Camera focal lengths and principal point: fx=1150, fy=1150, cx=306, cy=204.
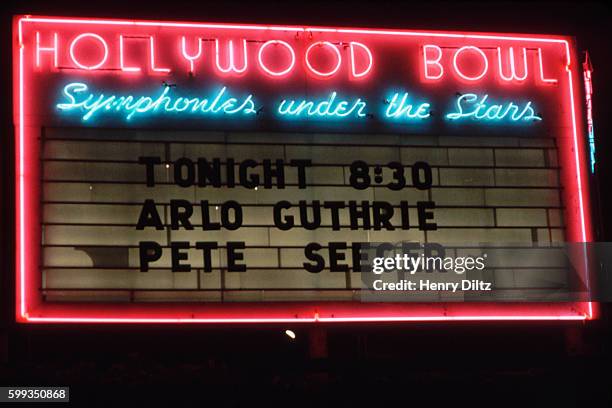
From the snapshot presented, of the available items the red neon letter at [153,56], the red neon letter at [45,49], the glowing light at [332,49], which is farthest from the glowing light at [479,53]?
the red neon letter at [45,49]

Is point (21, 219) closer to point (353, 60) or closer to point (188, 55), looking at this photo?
point (188, 55)

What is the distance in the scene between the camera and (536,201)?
50.8 ft

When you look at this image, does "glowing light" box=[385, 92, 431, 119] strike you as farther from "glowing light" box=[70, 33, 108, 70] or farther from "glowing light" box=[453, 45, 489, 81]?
"glowing light" box=[70, 33, 108, 70]

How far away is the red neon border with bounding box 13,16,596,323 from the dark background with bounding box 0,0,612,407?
0.35 ft

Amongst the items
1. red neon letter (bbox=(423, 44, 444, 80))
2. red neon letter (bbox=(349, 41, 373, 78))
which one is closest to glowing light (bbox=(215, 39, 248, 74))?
red neon letter (bbox=(349, 41, 373, 78))

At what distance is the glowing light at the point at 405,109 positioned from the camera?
50.5ft

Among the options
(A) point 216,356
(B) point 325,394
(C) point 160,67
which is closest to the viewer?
(B) point 325,394

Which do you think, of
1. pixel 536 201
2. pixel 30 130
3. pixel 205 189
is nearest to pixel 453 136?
pixel 536 201

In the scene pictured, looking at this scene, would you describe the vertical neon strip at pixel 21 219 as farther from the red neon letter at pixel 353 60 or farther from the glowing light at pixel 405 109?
the glowing light at pixel 405 109

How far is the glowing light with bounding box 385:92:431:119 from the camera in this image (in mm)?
15391

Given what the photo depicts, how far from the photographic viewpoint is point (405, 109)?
15422 mm

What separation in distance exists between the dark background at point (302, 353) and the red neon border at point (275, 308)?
0.35ft

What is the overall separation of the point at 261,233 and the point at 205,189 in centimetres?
91

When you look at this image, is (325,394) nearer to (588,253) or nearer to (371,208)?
(371,208)
